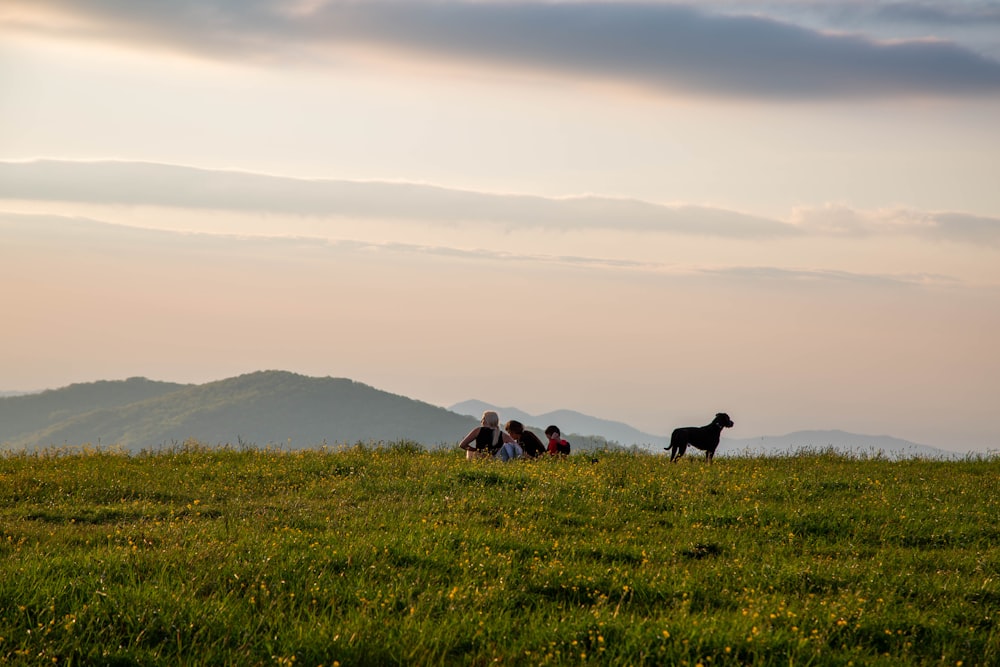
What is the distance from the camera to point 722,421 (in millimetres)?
21391

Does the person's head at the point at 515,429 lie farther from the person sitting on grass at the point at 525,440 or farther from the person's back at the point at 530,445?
the person's back at the point at 530,445

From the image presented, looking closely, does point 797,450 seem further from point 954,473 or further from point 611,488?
point 611,488

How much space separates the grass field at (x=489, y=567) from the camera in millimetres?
7715

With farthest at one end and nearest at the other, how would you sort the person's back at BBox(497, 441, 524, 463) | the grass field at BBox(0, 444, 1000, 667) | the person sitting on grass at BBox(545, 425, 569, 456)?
the person sitting on grass at BBox(545, 425, 569, 456) < the person's back at BBox(497, 441, 524, 463) < the grass field at BBox(0, 444, 1000, 667)

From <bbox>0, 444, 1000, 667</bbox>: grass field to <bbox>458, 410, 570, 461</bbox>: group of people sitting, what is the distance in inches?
159

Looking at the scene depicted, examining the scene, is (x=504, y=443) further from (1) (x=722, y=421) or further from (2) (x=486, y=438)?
(1) (x=722, y=421)

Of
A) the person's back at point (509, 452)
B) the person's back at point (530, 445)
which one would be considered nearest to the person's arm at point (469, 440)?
the person's back at point (509, 452)

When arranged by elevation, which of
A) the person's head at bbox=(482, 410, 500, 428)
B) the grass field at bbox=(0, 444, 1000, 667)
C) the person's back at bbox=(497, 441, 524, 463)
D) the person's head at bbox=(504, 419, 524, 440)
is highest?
the person's head at bbox=(482, 410, 500, 428)

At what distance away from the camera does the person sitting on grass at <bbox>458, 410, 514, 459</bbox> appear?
20969 millimetres

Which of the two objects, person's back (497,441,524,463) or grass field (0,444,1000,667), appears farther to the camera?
person's back (497,441,524,463)

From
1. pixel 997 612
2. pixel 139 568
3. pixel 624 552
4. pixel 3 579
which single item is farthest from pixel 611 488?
pixel 3 579

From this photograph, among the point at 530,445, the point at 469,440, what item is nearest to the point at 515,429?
the point at 530,445

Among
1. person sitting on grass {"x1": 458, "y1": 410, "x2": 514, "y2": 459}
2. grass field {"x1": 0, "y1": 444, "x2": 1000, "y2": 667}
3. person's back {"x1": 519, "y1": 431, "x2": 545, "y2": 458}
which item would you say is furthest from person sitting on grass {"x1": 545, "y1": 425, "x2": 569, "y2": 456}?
grass field {"x1": 0, "y1": 444, "x2": 1000, "y2": 667}

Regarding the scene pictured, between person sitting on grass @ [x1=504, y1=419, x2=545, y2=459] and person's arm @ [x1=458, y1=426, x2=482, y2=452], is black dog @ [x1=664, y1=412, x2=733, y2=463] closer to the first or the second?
person sitting on grass @ [x1=504, y1=419, x2=545, y2=459]
